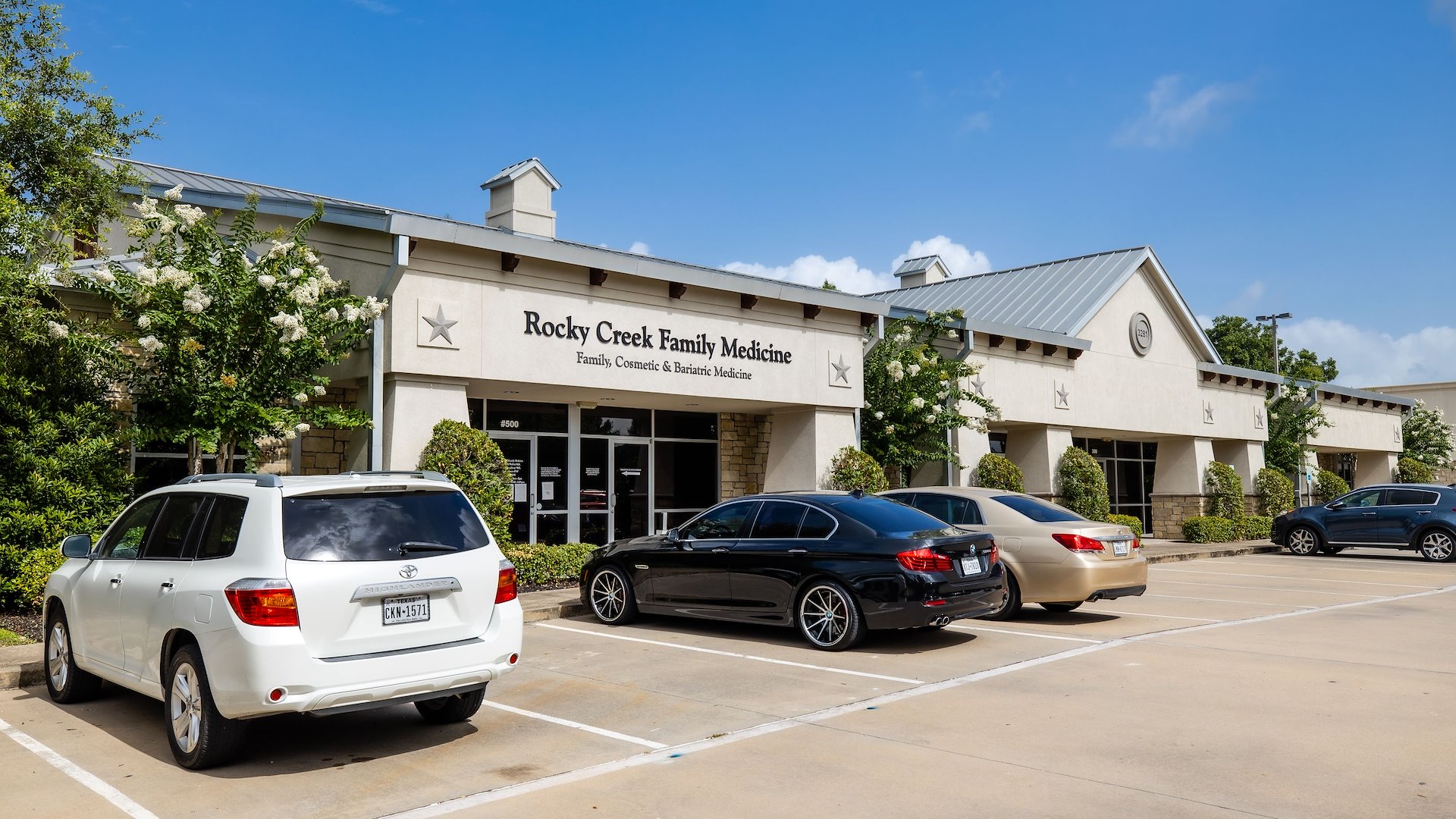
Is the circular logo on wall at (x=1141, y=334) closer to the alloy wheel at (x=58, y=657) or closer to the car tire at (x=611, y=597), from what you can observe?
the car tire at (x=611, y=597)

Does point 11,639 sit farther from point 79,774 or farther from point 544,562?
point 544,562

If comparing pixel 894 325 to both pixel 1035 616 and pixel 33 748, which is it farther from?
pixel 33 748

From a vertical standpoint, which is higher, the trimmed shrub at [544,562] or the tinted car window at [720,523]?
the tinted car window at [720,523]

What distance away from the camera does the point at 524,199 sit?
20.7 meters

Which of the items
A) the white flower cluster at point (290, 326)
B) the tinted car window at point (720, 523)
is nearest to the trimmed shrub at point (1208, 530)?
the tinted car window at point (720, 523)

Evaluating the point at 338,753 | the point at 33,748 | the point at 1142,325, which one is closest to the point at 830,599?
the point at 338,753

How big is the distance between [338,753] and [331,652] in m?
0.92

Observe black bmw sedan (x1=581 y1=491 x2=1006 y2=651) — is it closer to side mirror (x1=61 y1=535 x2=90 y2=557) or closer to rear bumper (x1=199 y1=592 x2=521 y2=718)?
rear bumper (x1=199 y1=592 x2=521 y2=718)

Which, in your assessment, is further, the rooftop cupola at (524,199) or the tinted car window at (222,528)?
the rooftop cupola at (524,199)

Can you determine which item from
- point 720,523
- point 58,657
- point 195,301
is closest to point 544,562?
point 720,523

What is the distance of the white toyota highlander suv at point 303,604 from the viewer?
5812mm

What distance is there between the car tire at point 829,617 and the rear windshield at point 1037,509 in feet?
10.7

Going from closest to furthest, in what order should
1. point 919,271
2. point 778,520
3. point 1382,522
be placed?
1. point 778,520
2. point 1382,522
3. point 919,271

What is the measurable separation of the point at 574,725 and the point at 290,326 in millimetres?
6767
